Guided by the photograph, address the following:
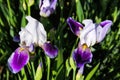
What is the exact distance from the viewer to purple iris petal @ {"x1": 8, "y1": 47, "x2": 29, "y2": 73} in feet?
3.40

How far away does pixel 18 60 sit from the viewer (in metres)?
1.06

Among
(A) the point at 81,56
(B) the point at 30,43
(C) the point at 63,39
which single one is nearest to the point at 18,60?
(B) the point at 30,43

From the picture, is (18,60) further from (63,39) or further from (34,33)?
(63,39)

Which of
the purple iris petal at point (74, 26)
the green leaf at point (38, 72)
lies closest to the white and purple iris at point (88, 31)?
the purple iris petal at point (74, 26)

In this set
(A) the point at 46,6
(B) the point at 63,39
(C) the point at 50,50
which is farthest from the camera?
(B) the point at 63,39

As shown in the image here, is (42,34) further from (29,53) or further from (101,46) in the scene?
(101,46)

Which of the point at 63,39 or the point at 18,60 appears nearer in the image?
the point at 18,60

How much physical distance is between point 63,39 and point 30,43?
0.34m

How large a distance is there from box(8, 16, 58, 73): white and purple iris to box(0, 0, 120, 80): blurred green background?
3.2 inches

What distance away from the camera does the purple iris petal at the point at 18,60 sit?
40.8 inches

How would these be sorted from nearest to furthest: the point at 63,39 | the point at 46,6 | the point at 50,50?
the point at 50,50 < the point at 46,6 < the point at 63,39

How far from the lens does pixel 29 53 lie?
1.11 metres

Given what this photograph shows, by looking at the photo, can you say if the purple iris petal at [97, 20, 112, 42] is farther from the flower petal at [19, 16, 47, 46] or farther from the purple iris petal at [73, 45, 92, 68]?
the flower petal at [19, 16, 47, 46]

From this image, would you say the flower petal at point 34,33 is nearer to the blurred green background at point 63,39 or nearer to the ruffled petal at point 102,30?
the blurred green background at point 63,39
